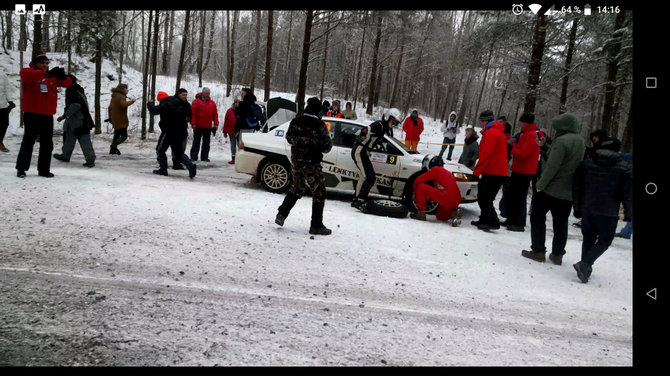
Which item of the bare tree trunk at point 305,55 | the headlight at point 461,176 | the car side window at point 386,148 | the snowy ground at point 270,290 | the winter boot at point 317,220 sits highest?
the bare tree trunk at point 305,55

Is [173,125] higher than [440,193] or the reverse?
higher

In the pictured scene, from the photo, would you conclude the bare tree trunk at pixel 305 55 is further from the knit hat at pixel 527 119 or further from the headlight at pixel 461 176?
the knit hat at pixel 527 119

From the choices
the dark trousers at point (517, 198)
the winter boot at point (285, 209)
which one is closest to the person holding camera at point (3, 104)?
the winter boot at point (285, 209)

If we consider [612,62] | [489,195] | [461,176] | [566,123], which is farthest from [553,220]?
[612,62]

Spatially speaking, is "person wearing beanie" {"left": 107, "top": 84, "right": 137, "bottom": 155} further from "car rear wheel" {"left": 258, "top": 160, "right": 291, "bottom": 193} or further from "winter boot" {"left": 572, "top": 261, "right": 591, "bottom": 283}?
"winter boot" {"left": 572, "top": 261, "right": 591, "bottom": 283}

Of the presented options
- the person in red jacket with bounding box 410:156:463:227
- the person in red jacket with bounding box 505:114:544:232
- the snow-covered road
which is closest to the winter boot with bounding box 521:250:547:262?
the snow-covered road

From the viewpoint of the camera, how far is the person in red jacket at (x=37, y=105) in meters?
6.36

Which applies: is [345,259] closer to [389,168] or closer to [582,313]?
[582,313]

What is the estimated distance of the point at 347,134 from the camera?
7.95 metres

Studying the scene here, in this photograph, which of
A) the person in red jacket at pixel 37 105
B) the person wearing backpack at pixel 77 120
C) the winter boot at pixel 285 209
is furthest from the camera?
the person wearing backpack at pixel 77 120

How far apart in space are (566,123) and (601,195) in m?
1.06

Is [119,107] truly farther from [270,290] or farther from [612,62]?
[612,62]

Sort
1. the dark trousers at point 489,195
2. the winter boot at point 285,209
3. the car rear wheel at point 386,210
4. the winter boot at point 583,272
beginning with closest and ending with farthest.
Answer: the winter boot at point 583,272
the winter boot at point 285,209
the dark trousers at point 489,195
the car rear wheel at point 386,210

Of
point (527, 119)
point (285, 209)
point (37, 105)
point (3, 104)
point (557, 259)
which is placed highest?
point (527, 119)
